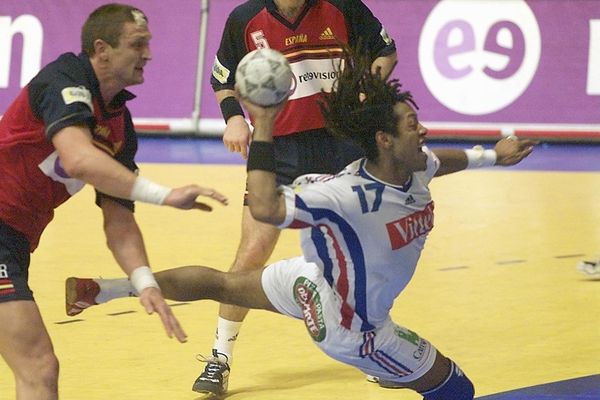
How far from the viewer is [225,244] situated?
35.7 ft

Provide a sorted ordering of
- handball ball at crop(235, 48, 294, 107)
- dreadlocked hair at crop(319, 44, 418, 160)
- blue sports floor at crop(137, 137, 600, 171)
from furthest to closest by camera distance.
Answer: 1. blue sports floor at crop(137, 137, 600, 171)
2. dreadlocked hair at crop(319, 44, 418, 160)
3. handball ball at crop(235, 48, 294, 107)

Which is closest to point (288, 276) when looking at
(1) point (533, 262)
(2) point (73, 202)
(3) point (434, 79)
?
(1) point (533, 262)

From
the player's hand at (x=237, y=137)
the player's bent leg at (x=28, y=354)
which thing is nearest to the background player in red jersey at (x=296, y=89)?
the player's hand at (x=237, y=137)

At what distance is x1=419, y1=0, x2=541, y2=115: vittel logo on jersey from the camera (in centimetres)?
1495

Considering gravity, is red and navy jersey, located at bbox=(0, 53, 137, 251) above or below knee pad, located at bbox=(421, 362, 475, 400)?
above

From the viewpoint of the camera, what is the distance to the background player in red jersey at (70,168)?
17.9ft

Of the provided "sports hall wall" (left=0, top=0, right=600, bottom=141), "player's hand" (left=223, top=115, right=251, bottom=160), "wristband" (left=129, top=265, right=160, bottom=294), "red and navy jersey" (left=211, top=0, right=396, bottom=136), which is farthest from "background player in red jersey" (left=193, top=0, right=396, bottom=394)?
"sports hall wall" (left=0, top=0, right=600, bottom=141)

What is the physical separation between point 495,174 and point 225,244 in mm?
4166

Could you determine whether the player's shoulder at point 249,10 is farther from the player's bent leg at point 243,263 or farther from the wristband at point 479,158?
the wristband at point 479,158

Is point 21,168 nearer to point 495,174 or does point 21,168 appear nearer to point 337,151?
point 337,151

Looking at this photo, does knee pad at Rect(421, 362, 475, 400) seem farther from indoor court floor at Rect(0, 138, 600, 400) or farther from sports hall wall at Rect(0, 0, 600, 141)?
sports hall wall at Rect(0, 0, 600, 141)

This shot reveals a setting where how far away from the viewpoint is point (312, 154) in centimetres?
755

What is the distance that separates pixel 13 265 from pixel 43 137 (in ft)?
1.88

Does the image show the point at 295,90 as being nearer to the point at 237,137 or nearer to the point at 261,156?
the point at 237,137
